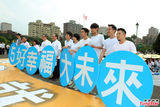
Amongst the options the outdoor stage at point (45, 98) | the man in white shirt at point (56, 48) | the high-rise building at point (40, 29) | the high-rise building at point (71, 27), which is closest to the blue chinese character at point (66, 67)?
the outdoor stage at point (45, 98)

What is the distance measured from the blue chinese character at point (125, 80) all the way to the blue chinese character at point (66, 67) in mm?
1056

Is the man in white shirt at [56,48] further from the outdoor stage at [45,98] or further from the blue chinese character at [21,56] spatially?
the blue chinese character at [21,56]

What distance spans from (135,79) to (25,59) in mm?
4341

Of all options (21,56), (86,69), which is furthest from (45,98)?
(21,56)

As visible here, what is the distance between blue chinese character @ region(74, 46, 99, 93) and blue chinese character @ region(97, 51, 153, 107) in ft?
1.15

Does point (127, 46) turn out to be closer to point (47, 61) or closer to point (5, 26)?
point (47, 61)

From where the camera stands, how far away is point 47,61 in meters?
4.01

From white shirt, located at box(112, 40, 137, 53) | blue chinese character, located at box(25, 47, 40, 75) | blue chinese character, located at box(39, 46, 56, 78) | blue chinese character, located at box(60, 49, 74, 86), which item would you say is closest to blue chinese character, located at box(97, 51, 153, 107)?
white shirt, located at box(112, 40, 137, 53)

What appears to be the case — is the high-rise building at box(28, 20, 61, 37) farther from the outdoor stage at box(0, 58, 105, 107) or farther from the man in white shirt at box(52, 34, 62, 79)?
the outdoor stage at box(0, 58, 105, 107)

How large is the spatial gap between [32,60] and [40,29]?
76502 mm

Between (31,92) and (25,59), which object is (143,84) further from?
(25,59)

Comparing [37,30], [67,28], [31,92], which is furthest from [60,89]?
[37,30]

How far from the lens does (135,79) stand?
6.15 feet

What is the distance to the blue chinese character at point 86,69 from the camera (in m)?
2.62
